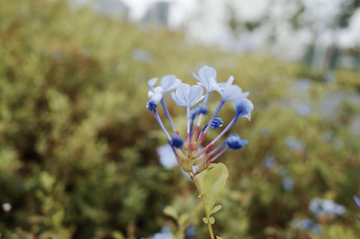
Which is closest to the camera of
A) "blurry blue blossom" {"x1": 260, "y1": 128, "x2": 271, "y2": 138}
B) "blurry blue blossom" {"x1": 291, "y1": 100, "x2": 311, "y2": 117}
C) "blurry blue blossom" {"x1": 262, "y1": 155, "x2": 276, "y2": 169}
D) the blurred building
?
"blurry blue blossom" {"x1": 262, "y1": 155, "x2": 276, "y2": 169}

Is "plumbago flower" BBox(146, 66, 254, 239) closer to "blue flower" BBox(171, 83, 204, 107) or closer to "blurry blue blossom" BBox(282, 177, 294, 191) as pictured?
"blue flower" BBox(171, 83, 204, 107)

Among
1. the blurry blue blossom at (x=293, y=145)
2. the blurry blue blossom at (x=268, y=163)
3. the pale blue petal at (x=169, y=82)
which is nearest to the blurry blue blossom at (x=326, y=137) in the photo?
the blurry blue blossom at (x=293, y=145)

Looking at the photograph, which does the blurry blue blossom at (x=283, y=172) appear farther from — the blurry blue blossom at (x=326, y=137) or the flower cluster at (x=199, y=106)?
the flower cluster at (x=199, y=106)

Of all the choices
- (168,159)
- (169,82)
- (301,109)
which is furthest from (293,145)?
(169,82)

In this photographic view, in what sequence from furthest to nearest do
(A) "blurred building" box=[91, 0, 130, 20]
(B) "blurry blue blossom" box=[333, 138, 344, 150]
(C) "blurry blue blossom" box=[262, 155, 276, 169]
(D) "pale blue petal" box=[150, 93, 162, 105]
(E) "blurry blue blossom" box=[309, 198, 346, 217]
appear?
(A) "blurred building" box=[91, 0, 130, 20], (B) "blurry blue blossom" box=[333, 138, 344, 150], (C) "blurry blue blossom" box=[262, 155, 276, 169], (E) "blurry blue blossom" box=[309, 198, 346, 217], (D) "pale blue petal" box=[150, 93, 162, 105]

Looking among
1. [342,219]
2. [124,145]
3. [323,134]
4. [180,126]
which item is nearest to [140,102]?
[124,145]

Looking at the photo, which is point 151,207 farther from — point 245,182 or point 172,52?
point 172,52

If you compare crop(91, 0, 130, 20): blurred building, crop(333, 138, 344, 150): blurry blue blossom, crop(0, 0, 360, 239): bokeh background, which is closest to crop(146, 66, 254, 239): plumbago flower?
crop(0, 0, 360, 239): bokeh background

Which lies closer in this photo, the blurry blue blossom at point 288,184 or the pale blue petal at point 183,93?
the pale blue petal at point 183,93
